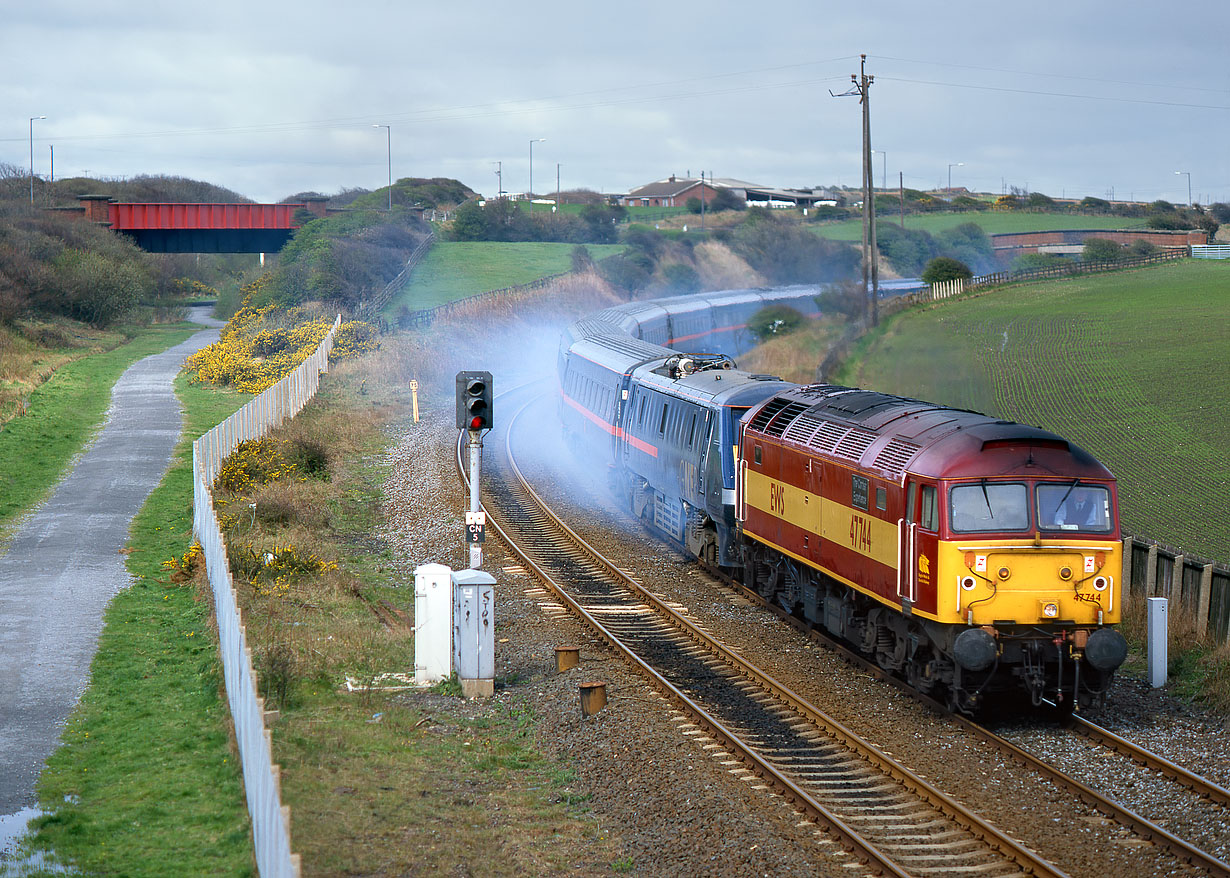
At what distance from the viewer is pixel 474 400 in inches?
642

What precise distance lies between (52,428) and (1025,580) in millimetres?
29900

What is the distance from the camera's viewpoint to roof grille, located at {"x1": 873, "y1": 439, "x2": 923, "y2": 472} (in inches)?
551

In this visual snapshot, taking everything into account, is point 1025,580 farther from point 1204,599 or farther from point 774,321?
point 774,321

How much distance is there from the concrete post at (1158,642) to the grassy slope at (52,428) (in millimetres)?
21013

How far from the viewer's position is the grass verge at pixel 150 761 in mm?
10289

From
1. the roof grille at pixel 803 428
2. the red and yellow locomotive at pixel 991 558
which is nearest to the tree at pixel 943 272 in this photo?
the roof grille at pixel 803 428

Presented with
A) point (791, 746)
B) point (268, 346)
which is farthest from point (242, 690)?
point (268, 346)

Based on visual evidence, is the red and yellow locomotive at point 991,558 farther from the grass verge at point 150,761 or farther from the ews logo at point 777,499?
the grass verge at point 150,761

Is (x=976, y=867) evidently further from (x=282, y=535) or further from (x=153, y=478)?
(x=153, y=478)

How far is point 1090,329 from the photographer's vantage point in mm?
54156

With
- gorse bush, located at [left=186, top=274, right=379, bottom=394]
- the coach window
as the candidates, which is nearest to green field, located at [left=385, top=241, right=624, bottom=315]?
gorse bush, located at [left=186, top=274, right=379, bottom=394]

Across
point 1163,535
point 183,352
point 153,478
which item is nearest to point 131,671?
point 153,478

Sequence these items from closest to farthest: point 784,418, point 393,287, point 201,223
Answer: point 784,418, point 393,287, point 201,223

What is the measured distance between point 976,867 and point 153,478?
24.2 metres
